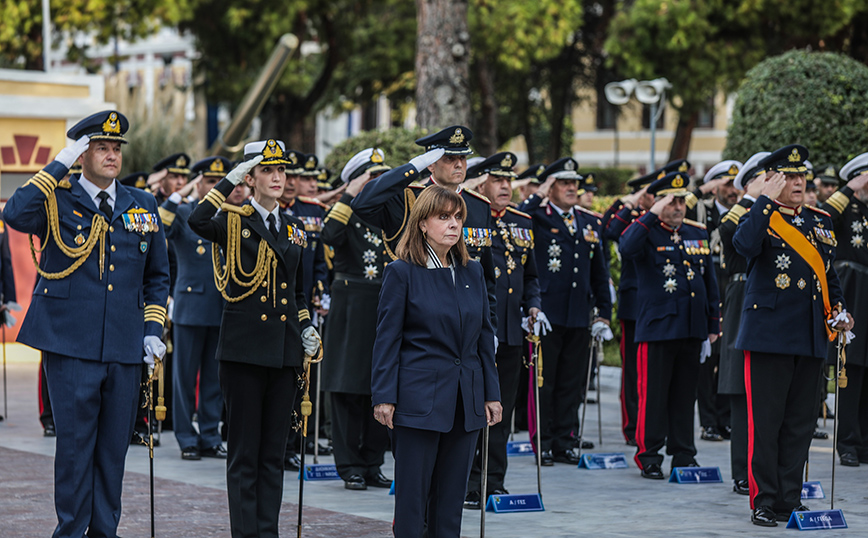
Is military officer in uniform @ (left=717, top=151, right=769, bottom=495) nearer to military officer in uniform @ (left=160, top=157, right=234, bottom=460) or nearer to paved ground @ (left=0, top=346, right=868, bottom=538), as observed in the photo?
paved ground @ (left=0, top=346, right=868, bottom=538)

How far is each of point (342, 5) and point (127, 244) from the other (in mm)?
25844

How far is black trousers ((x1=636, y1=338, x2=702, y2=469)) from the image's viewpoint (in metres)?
9.38

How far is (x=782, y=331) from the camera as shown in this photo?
779 centimetres

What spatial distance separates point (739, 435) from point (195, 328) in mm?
4334

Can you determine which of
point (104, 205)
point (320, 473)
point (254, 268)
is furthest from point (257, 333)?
point (320, 473)

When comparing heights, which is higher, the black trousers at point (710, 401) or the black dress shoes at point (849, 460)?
the black trousers at point (710, 401)

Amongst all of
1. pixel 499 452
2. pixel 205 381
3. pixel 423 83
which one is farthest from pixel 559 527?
pixel 423 83

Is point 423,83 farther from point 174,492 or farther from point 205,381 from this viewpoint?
point 174,492

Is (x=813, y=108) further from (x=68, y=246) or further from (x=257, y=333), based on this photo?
(x=68, y=246)

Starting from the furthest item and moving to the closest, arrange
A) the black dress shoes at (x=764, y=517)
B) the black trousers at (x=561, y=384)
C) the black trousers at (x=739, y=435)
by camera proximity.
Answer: the black trousers at (x=561, y=384) → the black trousers at (x=739, y=435) → the black dress shoes at (x=764, y=517)

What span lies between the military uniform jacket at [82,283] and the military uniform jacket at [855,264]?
5769 mm

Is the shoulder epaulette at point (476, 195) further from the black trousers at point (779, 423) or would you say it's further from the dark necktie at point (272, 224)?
the black trousers at point (779, 423)

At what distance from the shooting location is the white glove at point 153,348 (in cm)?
648

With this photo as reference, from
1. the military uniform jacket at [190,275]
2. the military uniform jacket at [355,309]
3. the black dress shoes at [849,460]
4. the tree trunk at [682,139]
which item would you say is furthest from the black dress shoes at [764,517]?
the tree trunk at [682,139]
